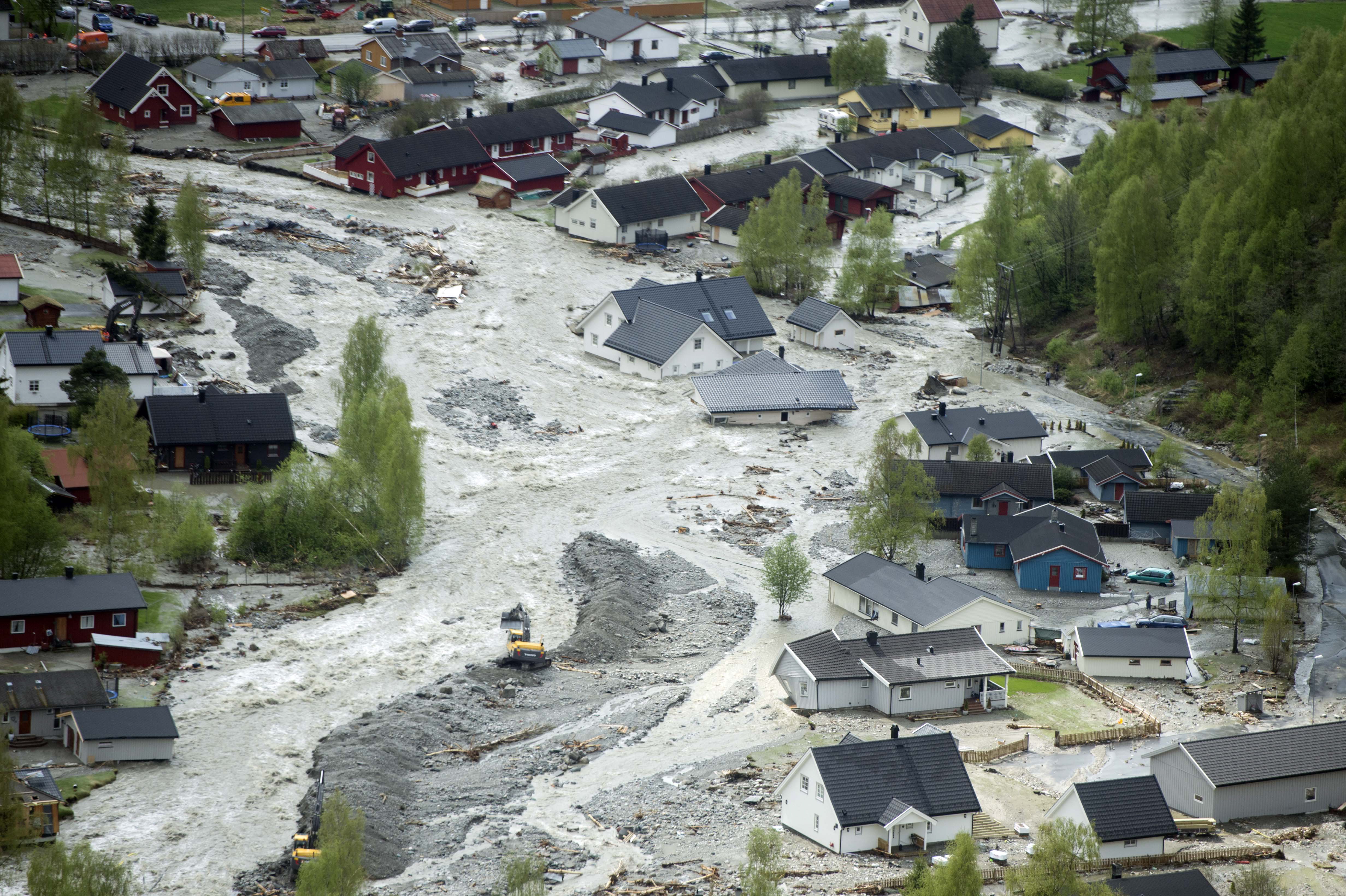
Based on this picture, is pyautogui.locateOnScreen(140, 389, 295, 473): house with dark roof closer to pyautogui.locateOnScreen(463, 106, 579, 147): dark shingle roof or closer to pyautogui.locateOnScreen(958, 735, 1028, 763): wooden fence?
pyautogui.locateOnScreen(958, 735, 1028, 763): wooden fence

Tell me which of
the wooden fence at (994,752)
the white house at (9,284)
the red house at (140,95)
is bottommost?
the wooden fence at (994,752)

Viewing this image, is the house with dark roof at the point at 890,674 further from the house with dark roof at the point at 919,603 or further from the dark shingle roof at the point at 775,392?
the dark shingle roof at the point at 775,392

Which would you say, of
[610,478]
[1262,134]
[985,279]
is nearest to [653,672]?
[610,478]

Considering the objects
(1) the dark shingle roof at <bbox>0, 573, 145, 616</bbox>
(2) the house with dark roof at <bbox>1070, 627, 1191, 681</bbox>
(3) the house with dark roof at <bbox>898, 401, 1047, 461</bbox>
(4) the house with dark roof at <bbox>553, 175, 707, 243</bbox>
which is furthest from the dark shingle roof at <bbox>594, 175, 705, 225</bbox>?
(1) the dark shingle roof at <bbox>0, 573, 145, 616</bbox>

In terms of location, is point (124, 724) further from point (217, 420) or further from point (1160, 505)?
point (1160, 505)

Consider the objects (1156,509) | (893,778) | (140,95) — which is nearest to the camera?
(893,778)

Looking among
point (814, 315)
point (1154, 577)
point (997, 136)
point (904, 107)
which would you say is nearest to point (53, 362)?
point (814, 315)

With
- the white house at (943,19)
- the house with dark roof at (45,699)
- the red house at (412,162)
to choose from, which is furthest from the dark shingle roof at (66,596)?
the white house at (943,19)
